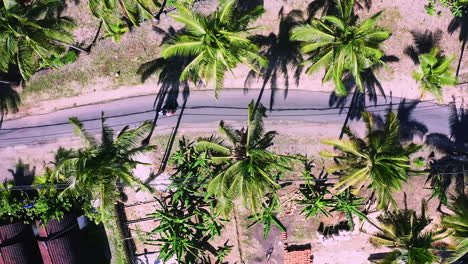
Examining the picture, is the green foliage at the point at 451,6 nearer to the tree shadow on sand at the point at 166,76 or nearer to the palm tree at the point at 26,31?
the tree shadow on sand at the point at 166,76

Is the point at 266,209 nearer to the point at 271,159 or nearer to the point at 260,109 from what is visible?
the point at 271,159

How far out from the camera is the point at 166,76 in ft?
68.3

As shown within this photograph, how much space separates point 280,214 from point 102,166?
10.6m

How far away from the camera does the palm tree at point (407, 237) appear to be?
61.6 ft

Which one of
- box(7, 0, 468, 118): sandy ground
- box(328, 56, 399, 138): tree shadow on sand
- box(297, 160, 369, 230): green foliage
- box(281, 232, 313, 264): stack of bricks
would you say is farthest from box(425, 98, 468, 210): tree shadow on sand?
Answer: box(281, 232, 313, 264): stack of bricks

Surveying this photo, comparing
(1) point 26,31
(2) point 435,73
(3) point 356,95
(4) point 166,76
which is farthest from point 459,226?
(1) point 26,31

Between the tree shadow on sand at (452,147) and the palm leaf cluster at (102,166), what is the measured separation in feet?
52.4

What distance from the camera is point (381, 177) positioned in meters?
16.6

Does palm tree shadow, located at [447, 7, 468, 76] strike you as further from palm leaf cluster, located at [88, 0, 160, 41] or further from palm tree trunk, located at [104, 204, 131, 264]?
palm tree trunk, located at [104, 204, 131, 264]

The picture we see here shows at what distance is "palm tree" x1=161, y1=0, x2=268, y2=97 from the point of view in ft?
53.0

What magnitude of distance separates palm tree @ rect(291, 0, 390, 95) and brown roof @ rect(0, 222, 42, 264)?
18376mm

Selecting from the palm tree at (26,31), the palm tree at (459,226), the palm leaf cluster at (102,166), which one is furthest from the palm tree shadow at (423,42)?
the palm tree at (26,31)

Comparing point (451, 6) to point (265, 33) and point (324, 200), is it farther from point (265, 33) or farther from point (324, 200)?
point (324, 200)

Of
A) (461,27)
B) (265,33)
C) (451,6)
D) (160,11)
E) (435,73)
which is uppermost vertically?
(160,11)
